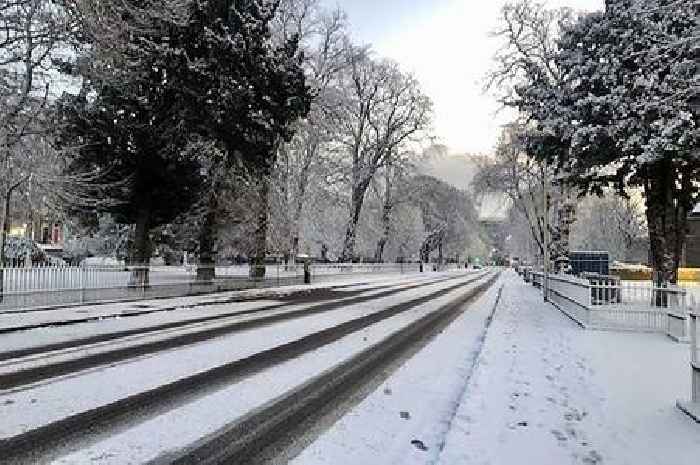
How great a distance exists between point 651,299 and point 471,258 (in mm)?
137964

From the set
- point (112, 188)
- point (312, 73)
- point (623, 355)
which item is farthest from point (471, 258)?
point (623, 355)

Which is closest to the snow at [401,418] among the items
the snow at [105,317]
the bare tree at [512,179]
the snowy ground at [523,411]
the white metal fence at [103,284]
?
the snowy ground at [523,411]

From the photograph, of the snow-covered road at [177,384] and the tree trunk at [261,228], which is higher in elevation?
the tree trunk at [261,228]

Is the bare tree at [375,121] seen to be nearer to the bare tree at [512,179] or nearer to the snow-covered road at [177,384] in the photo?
the bare tree at [512,179]

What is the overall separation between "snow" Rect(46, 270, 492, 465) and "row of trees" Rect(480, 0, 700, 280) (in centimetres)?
967

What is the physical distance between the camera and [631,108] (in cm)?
1599

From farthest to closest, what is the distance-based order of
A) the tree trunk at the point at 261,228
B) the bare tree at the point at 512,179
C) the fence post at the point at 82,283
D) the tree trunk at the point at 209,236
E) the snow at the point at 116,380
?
1. the bare tree at the point at 512,179
2. the tree trunk at the point at 261,228
3. the tree trunk at the point at 209,236
4. the fence post at the point at 82,283
5. the snow at the point at 116,380

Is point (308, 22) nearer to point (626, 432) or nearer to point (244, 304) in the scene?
point (244, 304)

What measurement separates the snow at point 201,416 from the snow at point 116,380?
940 millimetres

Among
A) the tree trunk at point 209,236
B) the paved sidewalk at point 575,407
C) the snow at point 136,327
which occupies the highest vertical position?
the tree trunk at point 209,236

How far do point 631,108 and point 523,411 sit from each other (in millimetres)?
11479

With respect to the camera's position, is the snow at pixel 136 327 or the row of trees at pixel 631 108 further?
the row of trees at pixel 631 108

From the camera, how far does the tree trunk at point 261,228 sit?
3014cm

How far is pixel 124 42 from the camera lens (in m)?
15.5
